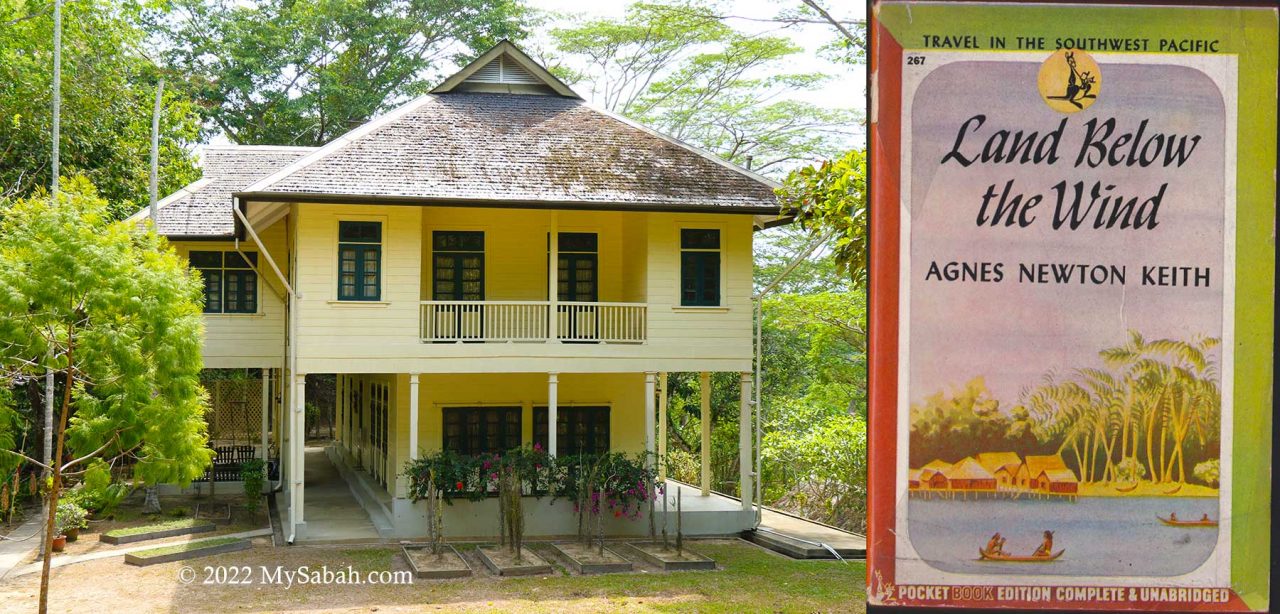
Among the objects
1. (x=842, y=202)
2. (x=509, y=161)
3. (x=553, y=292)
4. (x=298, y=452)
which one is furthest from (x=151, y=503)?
(x=842, y=202)

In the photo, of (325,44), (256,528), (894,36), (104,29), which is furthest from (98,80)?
(894,36)

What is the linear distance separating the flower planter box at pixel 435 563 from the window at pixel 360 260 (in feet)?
12.5

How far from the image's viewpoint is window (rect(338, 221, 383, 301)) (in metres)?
16.9

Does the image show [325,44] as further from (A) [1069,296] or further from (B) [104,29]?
(A) [1069,296]

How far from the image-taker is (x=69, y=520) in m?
16.7

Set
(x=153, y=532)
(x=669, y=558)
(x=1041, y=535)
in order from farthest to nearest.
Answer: (x=153, y=532)
(x=669, y=558)
(x=1041, y=535)

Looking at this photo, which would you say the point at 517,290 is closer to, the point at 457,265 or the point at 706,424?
the point at 457,265

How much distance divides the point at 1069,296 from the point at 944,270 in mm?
373

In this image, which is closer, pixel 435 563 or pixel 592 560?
pixel 435 563

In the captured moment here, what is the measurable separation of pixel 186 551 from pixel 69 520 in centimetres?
227

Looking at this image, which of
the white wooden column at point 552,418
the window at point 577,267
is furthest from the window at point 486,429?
the window at point 577,267

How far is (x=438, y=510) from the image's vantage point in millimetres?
16125

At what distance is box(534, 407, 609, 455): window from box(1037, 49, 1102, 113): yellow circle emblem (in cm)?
1680

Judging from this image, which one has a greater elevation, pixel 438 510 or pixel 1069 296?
pixel 1069 296
